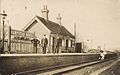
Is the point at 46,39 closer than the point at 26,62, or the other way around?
the point at 26,62

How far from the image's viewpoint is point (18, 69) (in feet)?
39.1

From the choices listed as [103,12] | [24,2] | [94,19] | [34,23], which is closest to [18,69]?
[24,2]

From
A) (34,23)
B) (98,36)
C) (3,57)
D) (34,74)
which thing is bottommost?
(34,74)

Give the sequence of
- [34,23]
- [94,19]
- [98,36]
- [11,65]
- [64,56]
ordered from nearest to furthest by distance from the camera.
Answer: [11,65], [94,19], [64,56], [98,36], [34,23]

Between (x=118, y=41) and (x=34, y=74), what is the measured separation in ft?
28.4

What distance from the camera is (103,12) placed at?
628 inches

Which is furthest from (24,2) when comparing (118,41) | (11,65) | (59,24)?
(59,24)

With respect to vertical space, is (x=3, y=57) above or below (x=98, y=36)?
below

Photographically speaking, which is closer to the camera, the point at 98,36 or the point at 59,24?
the point at 98,36

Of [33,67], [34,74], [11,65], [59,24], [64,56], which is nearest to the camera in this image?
[11,65]

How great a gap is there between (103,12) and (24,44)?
25.4ft

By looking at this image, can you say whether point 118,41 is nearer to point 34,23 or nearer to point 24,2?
point 24,2

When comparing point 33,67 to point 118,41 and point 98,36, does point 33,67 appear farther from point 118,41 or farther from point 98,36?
point 98,36

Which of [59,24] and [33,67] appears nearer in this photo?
[33,67]
